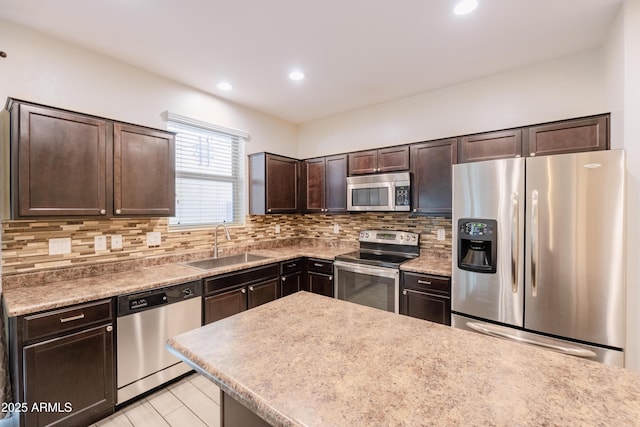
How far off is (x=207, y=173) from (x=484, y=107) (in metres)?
3.07

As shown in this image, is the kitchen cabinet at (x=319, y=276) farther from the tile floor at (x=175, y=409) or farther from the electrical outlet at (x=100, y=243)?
the electrical outlet at (x=100, y=243)

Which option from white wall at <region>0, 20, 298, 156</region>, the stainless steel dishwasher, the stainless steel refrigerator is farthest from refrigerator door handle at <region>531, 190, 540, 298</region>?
white wall at <region>0, 20, 298, 156</region>

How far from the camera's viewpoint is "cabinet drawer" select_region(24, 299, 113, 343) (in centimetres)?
171

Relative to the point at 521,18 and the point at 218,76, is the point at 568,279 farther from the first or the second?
the point at 218,76

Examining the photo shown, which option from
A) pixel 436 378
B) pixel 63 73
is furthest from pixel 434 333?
pixel 63 73

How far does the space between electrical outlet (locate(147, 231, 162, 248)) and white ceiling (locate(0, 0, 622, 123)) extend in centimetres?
155

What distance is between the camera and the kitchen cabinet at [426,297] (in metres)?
2.55

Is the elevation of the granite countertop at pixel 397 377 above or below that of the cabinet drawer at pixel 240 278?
above

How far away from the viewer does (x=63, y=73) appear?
230 centimetres

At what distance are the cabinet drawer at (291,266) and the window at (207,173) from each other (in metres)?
0.85

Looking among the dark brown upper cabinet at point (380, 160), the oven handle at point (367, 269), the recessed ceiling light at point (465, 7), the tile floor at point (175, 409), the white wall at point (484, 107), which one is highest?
the recessed ceiling light at point (465, 7)

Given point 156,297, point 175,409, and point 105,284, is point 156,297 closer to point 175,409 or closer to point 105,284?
point 105,284

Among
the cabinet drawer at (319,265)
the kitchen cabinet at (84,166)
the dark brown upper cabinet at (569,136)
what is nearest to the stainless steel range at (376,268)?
the cabinet drawer at (319,265)

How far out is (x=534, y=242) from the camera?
2.07m
